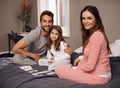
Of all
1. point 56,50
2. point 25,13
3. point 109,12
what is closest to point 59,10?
point 25,13

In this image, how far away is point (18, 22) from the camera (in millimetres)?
5609

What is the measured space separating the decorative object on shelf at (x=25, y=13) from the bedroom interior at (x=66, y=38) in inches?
3.7

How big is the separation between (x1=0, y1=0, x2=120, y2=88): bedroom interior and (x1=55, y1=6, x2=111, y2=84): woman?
0.26ft

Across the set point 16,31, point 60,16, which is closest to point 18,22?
point 16,31

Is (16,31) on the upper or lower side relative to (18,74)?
upper

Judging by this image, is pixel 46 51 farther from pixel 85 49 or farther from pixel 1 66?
pixel 85 49

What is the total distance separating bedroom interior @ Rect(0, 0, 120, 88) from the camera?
1.96 m

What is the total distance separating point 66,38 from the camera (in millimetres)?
3902

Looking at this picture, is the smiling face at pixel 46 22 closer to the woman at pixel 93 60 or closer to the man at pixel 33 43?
the man at pixel 33 43

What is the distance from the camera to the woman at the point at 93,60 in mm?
1939

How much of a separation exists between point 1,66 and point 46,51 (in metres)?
0.57

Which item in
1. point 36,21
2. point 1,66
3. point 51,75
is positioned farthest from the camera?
point 36,21

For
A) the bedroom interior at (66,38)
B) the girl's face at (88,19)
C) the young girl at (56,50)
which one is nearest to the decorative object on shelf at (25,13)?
the bedroom interior at (66,38)

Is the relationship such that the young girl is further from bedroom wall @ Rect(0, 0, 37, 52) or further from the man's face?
bedroom wall @ Rect(0, 0, 37, 52)
